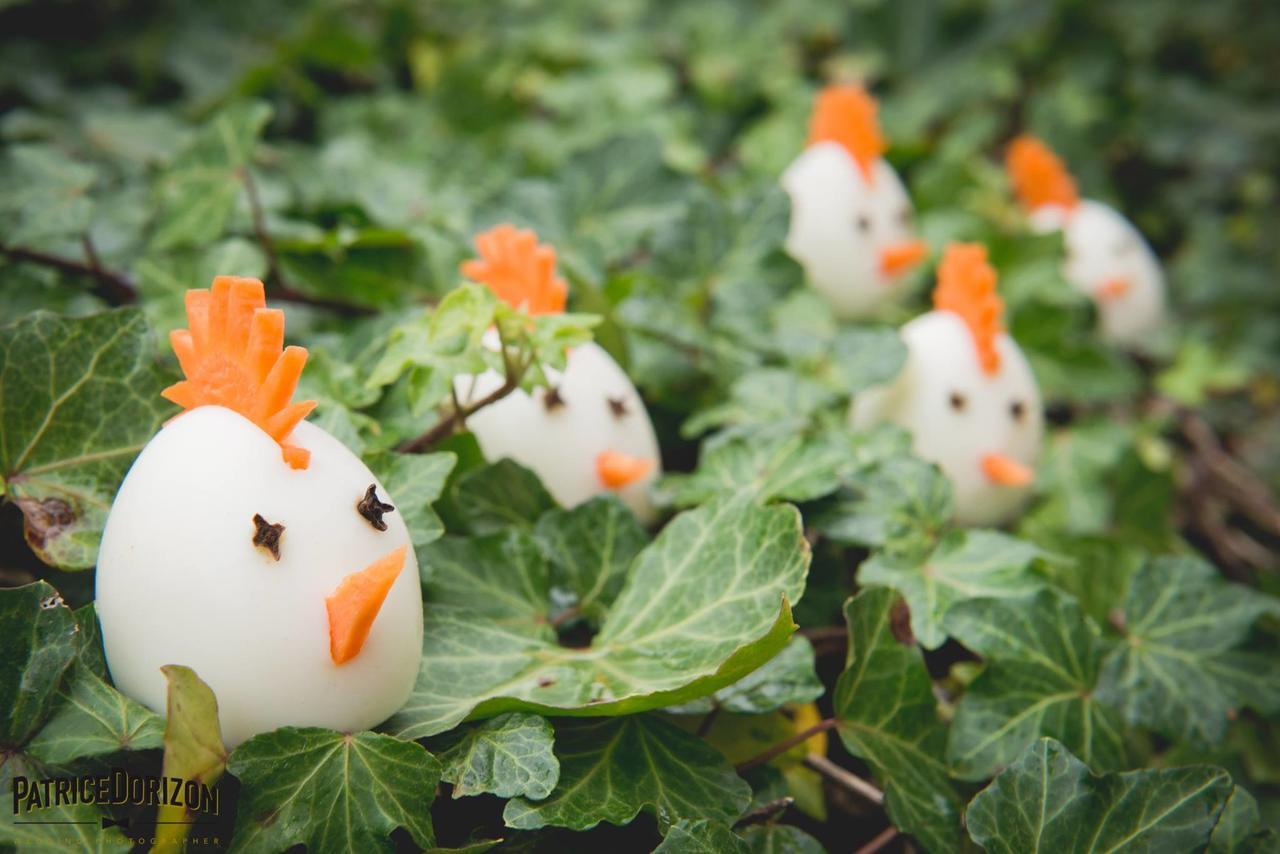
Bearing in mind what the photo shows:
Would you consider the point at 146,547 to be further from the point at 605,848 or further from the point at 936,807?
the point at 936,807

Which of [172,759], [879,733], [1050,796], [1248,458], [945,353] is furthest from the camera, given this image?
[1248,458]

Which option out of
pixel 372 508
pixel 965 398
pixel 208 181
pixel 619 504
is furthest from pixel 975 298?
pixel 208 181

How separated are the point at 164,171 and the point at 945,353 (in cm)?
91

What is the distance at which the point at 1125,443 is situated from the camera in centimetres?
131

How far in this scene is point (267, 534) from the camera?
611 mm

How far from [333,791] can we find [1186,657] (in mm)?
718

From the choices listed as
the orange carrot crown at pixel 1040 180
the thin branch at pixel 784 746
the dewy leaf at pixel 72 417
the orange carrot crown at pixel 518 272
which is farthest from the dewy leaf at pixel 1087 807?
the orange carrot crown at pixel 1040 180

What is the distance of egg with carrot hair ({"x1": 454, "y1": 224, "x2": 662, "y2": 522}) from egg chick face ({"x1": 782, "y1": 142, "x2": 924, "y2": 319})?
1.48ft

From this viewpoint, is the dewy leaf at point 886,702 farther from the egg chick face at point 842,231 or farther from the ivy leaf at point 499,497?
the egg chick face at point 842,231

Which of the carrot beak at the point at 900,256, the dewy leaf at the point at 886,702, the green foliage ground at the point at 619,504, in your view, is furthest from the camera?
the carrot beak at the point at 900,256

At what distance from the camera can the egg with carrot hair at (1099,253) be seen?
1.52 meters

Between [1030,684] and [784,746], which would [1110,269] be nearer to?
[1030,684]

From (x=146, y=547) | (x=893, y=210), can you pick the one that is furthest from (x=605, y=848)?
(x=893, y=210)

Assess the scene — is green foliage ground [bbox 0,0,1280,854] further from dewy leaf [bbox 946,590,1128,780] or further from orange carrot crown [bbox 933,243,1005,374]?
orange carrot crown [bbox 933,243,1005,374]
